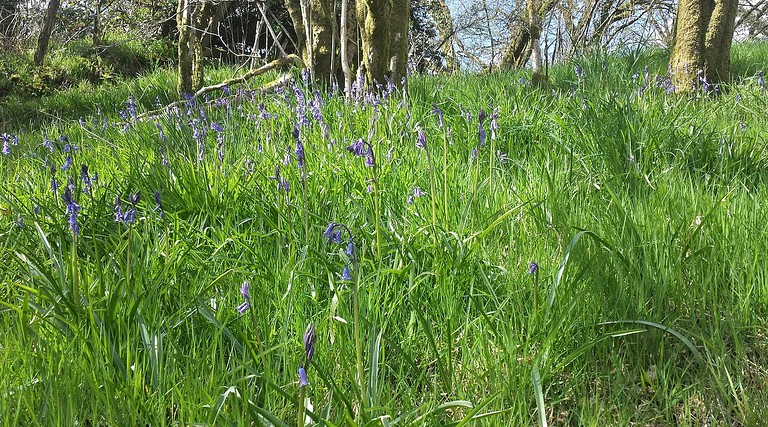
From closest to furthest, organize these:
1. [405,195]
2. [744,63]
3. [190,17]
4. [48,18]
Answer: [405,195]
[190,17]
[744,63]
[48,18]

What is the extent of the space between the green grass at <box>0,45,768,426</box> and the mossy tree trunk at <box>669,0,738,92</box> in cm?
216

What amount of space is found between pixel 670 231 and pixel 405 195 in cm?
105

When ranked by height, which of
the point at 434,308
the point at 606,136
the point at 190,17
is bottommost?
the point at 434,308

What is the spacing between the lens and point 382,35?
4.54 metres

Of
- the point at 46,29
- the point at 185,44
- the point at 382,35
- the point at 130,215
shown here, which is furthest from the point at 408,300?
the point at 46,29

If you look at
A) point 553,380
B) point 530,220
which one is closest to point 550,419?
point 553,380

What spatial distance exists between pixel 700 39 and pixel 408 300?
4.33m

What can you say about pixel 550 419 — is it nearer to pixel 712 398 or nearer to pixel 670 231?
pixel 712 398

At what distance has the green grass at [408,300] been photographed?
1.38 m

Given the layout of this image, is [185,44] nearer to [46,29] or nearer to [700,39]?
[700,39]

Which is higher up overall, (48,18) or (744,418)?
(48,18)

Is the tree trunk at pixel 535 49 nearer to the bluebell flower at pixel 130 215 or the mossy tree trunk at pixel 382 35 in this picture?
the mossy tree trunk at pixel 382 35

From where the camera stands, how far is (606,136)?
2.99m

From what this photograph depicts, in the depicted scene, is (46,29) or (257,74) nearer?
(257,74)
